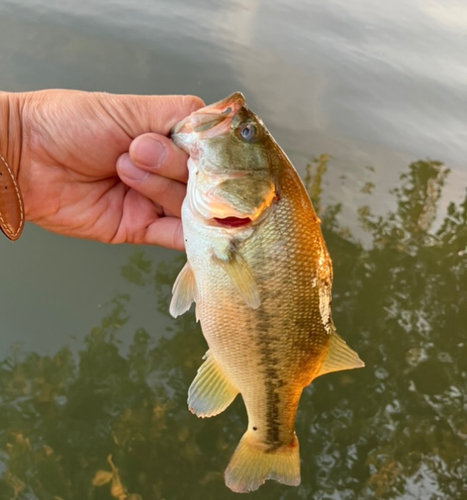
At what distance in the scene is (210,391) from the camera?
2.16 meters

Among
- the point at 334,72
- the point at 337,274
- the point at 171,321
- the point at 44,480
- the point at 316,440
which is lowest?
the point at 44,480

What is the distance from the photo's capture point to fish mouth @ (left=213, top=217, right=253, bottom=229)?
189cm

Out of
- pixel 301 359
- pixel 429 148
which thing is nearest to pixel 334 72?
pixel 429 148

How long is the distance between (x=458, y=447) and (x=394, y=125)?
328 cm

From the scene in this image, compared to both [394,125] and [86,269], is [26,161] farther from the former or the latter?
[394,125]

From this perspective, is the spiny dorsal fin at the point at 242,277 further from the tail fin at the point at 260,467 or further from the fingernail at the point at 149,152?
the tail fin at the point at 260,467

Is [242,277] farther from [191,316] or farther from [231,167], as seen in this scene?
[191,316]

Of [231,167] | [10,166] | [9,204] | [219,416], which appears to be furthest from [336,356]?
[219,416]

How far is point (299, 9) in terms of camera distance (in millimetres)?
6723

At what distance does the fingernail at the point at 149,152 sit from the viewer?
2064 mm

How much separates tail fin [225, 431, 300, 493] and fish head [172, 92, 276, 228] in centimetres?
106

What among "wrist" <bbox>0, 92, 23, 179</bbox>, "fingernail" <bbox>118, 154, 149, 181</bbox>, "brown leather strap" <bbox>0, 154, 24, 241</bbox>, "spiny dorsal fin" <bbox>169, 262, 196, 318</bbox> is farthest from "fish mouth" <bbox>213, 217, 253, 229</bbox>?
"wrist" <bbox>0, 92, 23, 179</bbox>

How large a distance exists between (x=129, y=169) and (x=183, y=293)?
615 millimetres

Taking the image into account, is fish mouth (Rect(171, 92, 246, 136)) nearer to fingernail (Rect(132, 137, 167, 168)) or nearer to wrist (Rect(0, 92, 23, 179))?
fingernail (Rect(132, 137, 167, 168))
